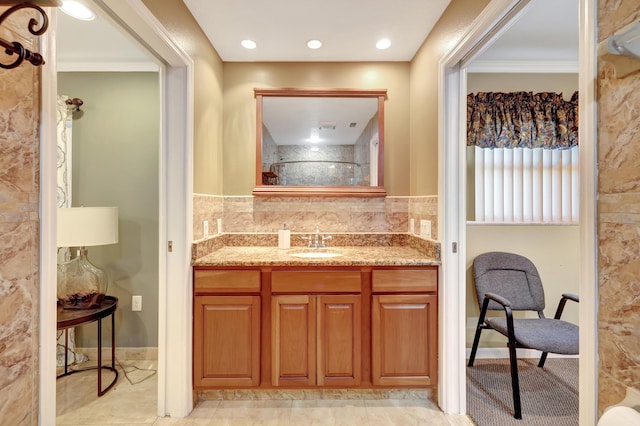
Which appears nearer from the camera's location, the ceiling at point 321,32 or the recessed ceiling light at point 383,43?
the ceiling at point 321,32

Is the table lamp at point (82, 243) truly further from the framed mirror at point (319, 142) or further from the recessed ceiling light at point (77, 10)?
the recessed ceiling light at point (77, 10)

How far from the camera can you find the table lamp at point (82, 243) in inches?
81.1

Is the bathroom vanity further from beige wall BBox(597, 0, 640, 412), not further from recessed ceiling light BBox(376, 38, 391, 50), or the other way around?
recessed ceiling light BBox(376, 38, 391, 50)

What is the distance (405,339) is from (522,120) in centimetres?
196

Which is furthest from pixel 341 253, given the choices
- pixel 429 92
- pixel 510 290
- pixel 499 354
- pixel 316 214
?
pixel 499 354

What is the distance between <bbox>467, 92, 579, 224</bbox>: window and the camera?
257cm

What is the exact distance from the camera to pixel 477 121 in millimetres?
2582

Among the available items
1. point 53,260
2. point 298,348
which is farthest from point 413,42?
point 53,260

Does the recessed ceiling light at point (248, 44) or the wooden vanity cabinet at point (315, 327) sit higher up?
the recessed ceiling light at point (248, 44)

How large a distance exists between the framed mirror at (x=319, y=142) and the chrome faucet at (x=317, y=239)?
33 centimetres

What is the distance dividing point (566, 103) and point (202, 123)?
9.15 feet

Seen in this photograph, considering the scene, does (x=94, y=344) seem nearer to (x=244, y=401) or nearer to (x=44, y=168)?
(x=244, y=401)

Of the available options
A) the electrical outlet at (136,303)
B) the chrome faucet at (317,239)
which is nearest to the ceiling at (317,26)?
the chrome faucet at (317,239)

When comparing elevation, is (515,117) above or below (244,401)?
above
